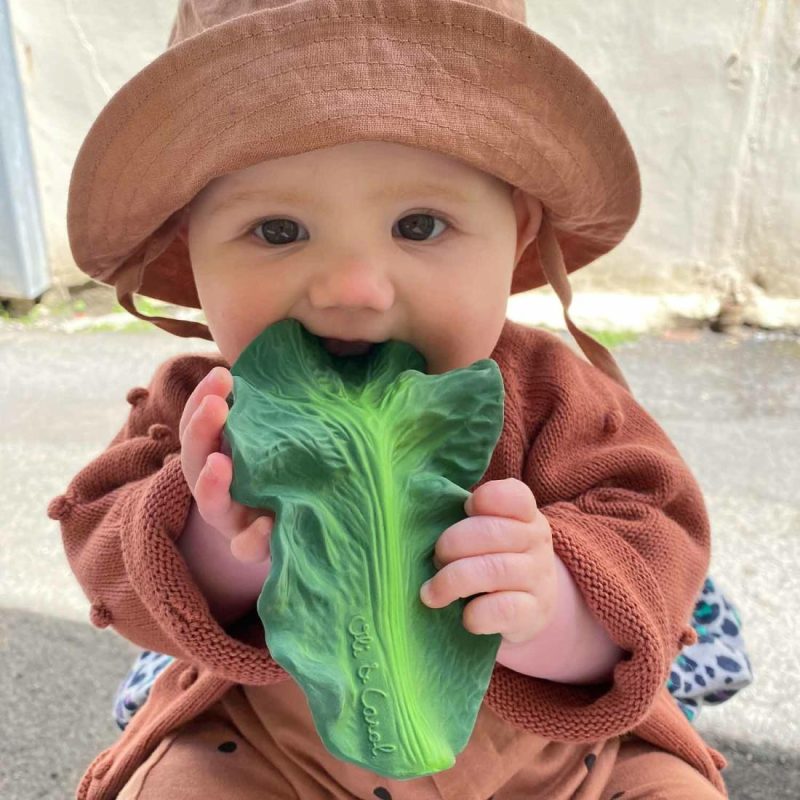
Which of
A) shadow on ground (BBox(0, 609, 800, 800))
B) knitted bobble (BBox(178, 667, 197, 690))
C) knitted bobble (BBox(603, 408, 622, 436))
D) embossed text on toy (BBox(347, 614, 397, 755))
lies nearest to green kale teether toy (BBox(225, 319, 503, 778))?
embossed text on toy (BBox(347, 614, 397, 755))

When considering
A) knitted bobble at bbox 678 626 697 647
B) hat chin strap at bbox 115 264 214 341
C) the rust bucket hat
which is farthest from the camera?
hat chin strap at bbox 115 264 214 341

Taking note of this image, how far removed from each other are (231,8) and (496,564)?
1.34 feet

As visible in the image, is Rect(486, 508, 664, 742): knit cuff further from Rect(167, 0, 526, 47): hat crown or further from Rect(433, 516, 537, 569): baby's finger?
Rect(167, 0, 526, 47): hat crown

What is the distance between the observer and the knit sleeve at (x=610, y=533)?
656mm

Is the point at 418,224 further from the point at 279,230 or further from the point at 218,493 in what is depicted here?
the point at 218,493

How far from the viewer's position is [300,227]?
2.12 ft

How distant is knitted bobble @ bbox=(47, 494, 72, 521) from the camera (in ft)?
2.58

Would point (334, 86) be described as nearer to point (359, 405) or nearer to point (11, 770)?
point (359, 405)

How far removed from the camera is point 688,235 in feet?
7.39

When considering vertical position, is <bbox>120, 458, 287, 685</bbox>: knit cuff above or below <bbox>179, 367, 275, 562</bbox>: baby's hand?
below

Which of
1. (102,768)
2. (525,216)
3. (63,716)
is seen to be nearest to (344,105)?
(525,216)

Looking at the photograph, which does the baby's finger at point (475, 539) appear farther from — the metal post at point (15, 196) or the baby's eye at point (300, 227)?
the metal post at point (15, 196)

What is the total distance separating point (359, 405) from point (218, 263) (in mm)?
167

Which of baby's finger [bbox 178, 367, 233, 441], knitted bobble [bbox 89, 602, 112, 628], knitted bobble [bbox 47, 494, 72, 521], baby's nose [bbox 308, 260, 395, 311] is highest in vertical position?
baby's nose [bbox 308, 260, 395, 311]
